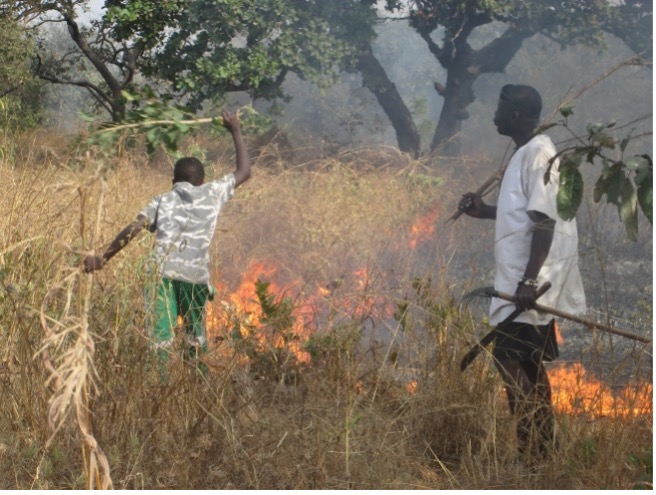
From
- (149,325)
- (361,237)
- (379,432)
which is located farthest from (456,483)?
(361,237)

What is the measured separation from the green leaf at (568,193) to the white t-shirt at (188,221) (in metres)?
1.80

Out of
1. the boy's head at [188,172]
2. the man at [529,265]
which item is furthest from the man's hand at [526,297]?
the boy's head at [188,172]

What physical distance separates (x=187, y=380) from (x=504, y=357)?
1.22 metres

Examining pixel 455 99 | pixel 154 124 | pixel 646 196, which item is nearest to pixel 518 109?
pixel 646 196

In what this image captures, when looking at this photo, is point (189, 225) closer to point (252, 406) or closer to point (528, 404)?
point (252, 406)

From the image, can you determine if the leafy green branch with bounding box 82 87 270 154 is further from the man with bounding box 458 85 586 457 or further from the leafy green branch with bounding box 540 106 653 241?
the leafy green branch with bounding box 540 106 653 241

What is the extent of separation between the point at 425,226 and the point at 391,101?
5662 mm

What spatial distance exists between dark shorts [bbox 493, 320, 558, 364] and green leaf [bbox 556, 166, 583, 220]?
2.37 ft

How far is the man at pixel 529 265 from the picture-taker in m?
4.01

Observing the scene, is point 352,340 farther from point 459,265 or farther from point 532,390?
point 459,265

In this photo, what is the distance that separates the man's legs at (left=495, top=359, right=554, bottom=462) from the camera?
13.2ft

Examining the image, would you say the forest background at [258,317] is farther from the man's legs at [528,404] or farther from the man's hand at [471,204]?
the man's hand at [471,204]

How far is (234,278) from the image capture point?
27.2 ft

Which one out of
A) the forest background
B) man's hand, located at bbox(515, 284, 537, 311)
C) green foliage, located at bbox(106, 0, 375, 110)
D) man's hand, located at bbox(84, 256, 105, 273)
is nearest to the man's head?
the forest background
